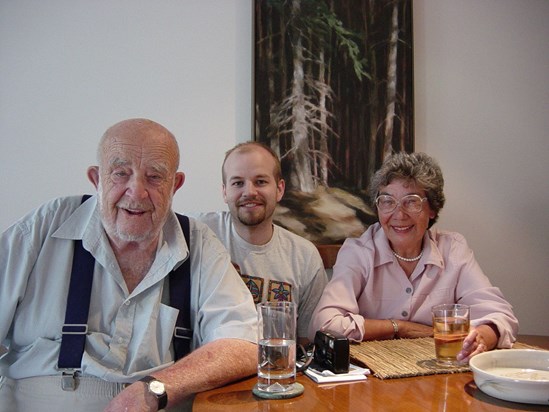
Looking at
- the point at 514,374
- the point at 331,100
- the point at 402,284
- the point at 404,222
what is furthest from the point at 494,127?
the point at 514,374

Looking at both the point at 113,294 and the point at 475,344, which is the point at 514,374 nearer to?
the point at 475,344

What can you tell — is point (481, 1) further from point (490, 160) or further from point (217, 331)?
point (217, 331)

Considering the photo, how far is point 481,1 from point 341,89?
3.30 feet

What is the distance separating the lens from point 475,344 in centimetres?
139

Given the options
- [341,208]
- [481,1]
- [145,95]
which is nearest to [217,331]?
[341,208]

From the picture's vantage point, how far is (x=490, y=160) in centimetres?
281

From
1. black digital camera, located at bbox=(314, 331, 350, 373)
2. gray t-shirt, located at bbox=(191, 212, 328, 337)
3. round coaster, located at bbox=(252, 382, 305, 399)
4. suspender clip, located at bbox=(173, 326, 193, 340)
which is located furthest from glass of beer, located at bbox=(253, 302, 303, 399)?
gray t-shirt, located at bbox=(191, 212, 328, 337)

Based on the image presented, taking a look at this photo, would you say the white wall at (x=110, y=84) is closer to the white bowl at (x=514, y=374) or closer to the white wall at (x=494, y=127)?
the white wall at (x=494, y=127)

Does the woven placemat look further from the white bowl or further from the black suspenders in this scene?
the black suspenders

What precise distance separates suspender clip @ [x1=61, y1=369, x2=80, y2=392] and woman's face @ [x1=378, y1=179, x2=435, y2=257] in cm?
124

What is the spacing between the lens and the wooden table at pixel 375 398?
1.06 metres

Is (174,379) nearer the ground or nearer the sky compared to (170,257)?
nearer the ground

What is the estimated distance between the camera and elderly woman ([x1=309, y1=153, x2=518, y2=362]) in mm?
1803

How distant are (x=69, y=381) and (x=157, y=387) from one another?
0.33m
